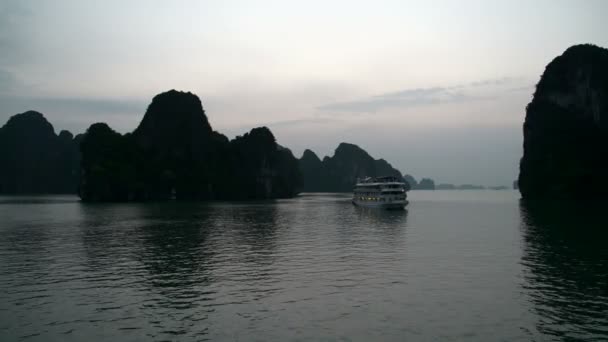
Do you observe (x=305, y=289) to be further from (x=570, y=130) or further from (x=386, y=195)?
(x=570, y=130)

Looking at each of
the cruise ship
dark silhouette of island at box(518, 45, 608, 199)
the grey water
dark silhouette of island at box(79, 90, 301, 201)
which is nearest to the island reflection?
the grey water

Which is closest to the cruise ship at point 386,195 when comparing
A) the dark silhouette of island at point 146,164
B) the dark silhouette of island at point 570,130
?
the dark silhouette of island at point 570,130

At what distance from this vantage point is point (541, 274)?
92.6 ft

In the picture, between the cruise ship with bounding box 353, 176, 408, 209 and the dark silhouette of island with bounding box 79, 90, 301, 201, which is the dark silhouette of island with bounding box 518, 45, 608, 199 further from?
the dark silhouette of island with bounding box 79, 90, 301, 201

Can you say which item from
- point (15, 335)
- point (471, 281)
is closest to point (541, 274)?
point (471, 281)

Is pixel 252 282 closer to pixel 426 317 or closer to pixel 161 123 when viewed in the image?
pixel 426 317

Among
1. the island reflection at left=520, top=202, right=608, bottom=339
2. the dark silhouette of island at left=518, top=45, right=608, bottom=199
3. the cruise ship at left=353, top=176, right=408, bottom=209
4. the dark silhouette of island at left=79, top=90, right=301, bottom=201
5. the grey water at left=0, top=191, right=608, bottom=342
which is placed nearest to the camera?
the grey water at left=0, top=191, right=608, bottom=342

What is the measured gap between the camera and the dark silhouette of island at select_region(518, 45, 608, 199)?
149 metres

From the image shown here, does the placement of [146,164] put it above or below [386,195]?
above

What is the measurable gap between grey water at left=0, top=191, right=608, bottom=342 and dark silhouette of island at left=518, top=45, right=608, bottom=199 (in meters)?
120

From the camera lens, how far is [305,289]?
24281 mm

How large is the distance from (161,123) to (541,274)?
188791 millimetres

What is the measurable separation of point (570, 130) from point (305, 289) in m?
174

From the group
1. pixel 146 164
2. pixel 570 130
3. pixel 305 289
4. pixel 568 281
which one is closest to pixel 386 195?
pixel 568 281
